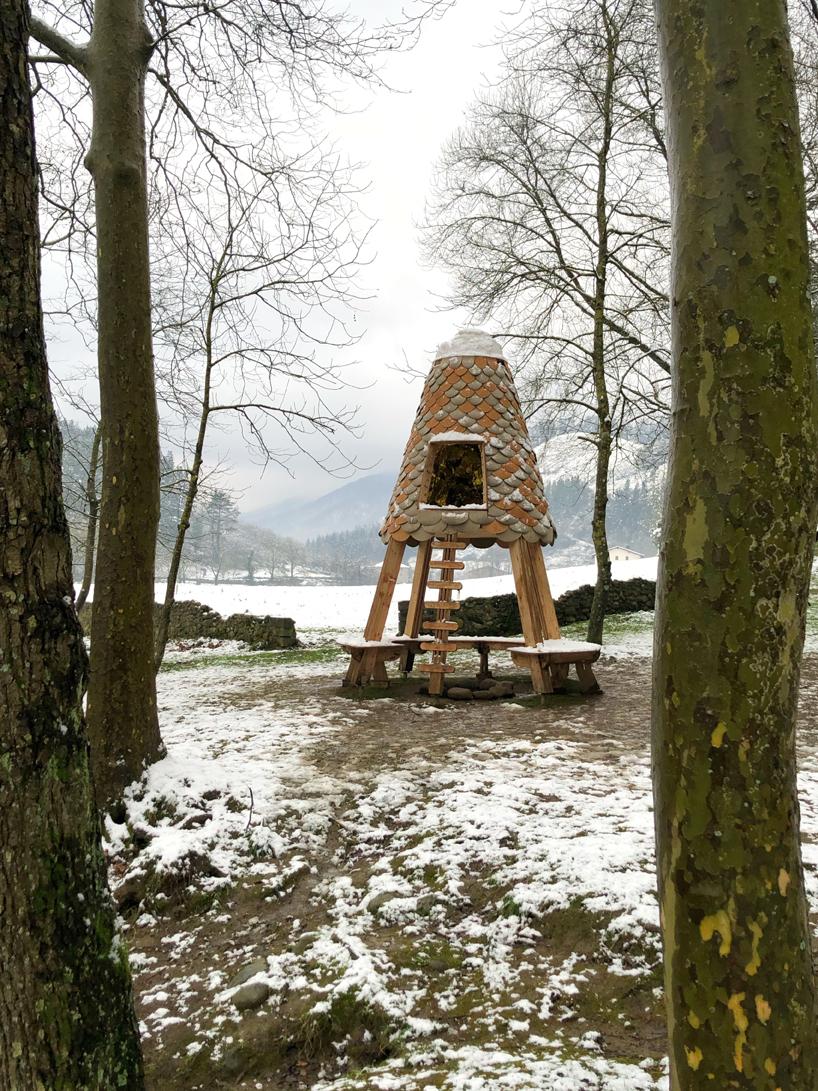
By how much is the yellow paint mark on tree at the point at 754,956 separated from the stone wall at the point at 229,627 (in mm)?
11934

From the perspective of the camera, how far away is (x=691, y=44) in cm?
138

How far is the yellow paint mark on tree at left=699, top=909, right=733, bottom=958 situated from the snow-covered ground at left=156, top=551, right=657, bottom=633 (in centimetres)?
1109

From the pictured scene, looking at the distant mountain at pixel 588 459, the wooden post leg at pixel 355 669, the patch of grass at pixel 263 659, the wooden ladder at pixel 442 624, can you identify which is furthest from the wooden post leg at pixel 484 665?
the distant mountain at pixel 588 459

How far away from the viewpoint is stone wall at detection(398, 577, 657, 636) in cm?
1223

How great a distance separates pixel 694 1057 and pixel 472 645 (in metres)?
6.33

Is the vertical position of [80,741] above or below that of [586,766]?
above

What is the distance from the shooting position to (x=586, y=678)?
6.73m

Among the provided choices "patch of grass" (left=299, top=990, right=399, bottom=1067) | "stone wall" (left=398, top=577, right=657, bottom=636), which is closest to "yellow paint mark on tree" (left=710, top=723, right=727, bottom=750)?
"patch of grass" (left=299, top=990, right=399, bottom=1067)

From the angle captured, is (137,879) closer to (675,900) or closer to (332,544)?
(675,900)

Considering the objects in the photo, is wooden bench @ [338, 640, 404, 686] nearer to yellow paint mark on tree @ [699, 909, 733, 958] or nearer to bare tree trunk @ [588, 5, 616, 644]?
bare tree trunk @ [588, 5, 616, 644]

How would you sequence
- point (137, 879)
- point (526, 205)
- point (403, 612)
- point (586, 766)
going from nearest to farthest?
point (137, 879) < point (586, 766) < point (526, 205) < point (403, 612)

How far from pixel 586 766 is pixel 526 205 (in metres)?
8.76

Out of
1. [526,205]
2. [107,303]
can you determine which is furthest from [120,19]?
[526,205]

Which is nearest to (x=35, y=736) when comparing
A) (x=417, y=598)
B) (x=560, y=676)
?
(x=560, y=676)
